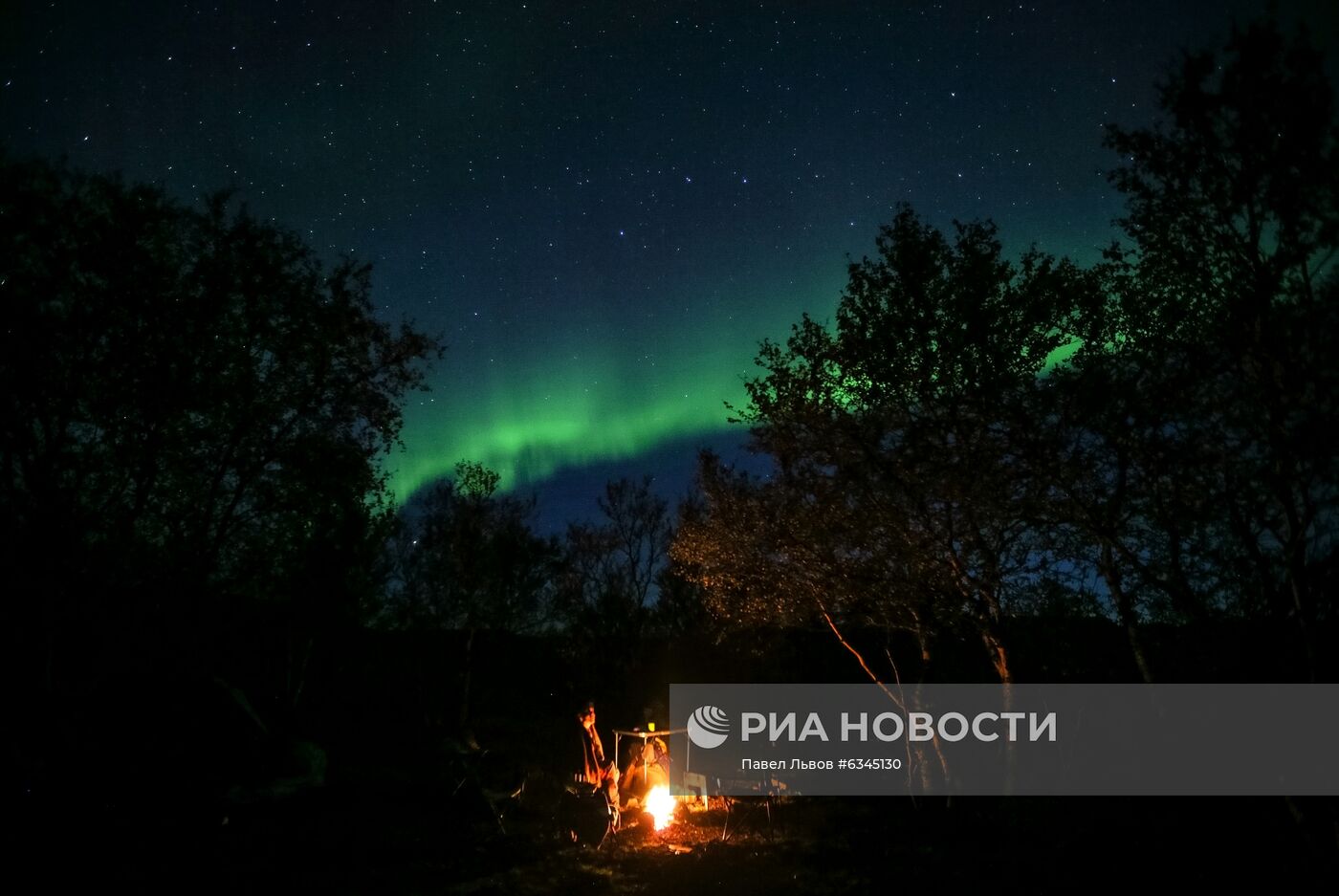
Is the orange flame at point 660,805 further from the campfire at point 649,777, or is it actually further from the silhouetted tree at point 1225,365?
the silhouetted tree at point 1225,365

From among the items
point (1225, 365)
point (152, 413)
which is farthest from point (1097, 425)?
point (152, 413)

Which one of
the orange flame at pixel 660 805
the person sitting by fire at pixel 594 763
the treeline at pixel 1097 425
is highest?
the treeline at pixel 1097 425

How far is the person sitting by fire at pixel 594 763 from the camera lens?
44.0 feet

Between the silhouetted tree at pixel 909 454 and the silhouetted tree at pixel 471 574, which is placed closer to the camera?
the silhouetted tree at pixel 909 454

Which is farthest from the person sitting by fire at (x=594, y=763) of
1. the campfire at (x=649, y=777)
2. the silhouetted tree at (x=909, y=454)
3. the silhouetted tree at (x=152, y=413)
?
the silhouetted tree at (x=152, y=413)

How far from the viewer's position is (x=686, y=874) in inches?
449

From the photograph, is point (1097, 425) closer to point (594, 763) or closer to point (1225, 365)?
point (1225, 365)

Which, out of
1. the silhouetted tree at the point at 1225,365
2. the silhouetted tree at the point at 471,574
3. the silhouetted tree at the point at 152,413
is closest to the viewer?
the silhouetted tree at the point at 1225,365

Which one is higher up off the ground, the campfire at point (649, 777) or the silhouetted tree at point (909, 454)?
the silhouetted tree at point (909, 454)

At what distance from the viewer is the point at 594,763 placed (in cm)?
1378

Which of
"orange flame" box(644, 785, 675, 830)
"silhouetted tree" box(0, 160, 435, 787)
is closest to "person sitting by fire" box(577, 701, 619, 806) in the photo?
"orange flame" box(644, 785, 675, 830)

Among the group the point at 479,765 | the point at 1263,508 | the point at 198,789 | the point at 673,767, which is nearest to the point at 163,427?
the point at 198,789

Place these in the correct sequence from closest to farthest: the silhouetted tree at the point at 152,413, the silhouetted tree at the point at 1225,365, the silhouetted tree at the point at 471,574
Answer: the silhouetted tree at the point at 1225,365
the silhouetted tree at the point at 152,413
the silhouetted tree at the point at 471,574

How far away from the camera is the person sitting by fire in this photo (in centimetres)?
1341
